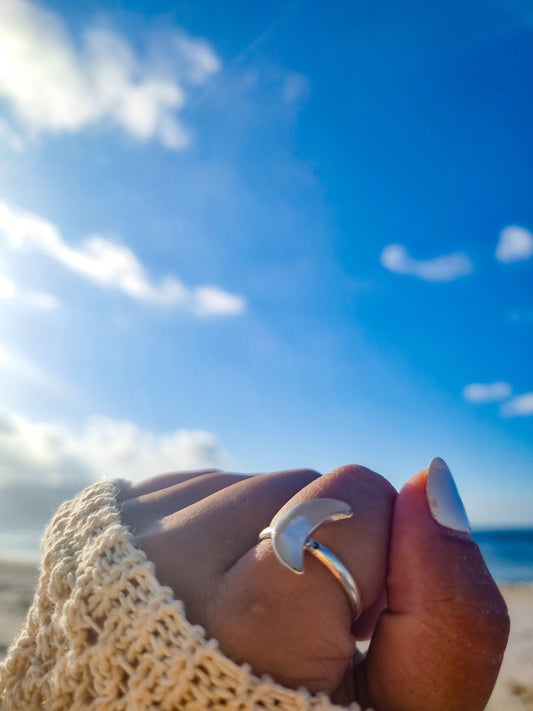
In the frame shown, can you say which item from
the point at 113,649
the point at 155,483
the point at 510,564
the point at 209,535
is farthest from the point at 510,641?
the point at 510,564

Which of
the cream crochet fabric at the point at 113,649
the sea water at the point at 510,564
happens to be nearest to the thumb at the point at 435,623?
the cream crochet fabric at the point at 113,649

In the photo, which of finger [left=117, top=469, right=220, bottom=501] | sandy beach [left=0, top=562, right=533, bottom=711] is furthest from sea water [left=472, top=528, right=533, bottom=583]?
finger [left=117, top=469, right=220, bottom=501]

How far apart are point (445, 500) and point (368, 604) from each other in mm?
286

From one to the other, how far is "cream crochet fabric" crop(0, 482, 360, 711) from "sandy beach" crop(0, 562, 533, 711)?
2253 mm

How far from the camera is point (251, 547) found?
1.34 m

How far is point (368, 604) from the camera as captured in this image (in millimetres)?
1259

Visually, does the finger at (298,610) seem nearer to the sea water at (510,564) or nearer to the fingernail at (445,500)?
the fingernail at (445,500)

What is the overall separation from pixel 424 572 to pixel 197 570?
50 centimetres

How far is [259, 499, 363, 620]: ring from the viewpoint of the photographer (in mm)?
1140

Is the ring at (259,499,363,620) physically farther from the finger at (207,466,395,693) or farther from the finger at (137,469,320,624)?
the finger at (137,469,320,624)

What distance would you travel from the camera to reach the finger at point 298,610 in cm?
116

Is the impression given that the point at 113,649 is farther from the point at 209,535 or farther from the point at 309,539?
the point at 309,539

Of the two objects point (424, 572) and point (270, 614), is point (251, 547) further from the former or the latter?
point (424, 572)

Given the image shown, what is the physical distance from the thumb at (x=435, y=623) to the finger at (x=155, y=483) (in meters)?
0.80
